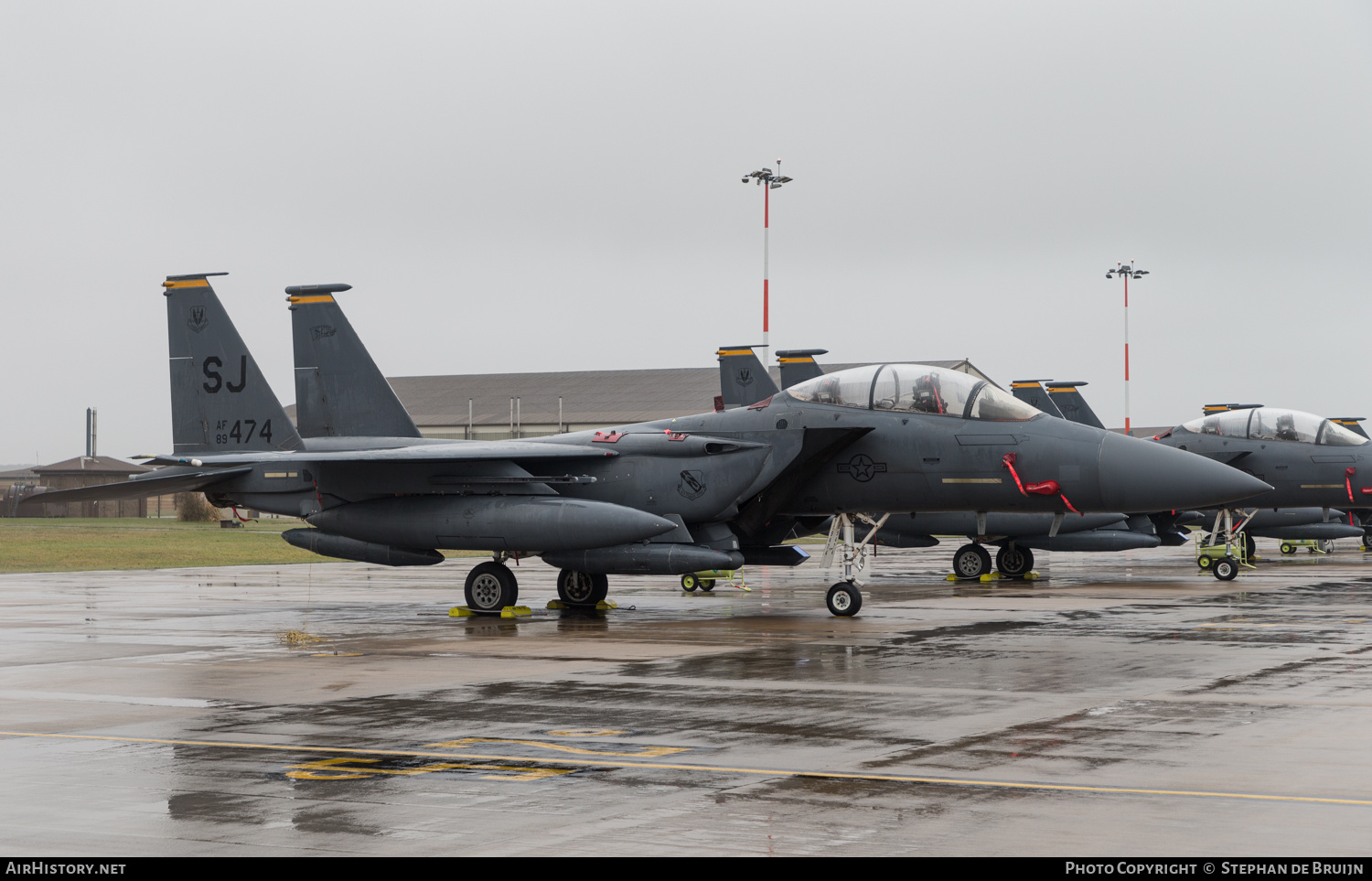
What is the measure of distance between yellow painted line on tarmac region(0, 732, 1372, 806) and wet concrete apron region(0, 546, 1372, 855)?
27mm

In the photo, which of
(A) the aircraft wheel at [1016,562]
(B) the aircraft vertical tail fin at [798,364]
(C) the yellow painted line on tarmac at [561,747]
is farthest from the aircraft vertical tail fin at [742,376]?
(C) the yellow painted line on tarmac at [561,747]

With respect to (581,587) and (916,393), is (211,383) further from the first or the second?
(916,393)

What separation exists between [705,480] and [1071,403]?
16646mm

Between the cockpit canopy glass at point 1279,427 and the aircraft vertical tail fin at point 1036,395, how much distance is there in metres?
4.24

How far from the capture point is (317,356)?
18234mm

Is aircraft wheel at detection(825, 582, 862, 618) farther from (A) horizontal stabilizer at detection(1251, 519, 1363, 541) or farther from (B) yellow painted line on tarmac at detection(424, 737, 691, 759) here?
(A) horizontal stabilizer at detection(1251, 519, 1363, 541)

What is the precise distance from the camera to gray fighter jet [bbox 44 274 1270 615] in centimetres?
1455

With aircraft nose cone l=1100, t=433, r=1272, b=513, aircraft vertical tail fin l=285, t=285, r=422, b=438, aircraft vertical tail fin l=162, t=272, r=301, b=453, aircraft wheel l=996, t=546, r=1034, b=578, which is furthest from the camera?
aircraft wheel l=996, t=546, r=1034, b=578

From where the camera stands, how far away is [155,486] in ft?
55.0

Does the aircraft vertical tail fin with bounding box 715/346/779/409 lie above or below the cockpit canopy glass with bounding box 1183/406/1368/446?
above

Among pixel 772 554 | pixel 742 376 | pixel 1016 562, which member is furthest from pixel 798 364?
pixel 772 554

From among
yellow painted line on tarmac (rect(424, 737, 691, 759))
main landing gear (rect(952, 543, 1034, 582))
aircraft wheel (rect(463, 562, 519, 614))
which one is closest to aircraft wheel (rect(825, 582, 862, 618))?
aircraft wheel (rect(463, 562, 519, 614))

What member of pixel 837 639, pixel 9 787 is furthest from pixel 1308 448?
pixel 9 787
